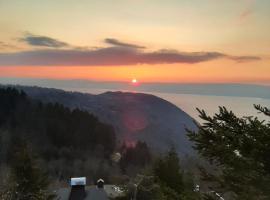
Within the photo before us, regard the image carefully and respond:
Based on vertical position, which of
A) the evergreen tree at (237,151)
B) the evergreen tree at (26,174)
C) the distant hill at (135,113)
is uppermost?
the evergreen tree at (237,151)

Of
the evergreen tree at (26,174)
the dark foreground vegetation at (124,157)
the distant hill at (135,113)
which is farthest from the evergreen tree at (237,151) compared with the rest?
the distant hill at (135,113)

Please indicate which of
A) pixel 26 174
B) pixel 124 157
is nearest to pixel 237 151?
pixel 26 174

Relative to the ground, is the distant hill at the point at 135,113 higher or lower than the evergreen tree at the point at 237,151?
lower

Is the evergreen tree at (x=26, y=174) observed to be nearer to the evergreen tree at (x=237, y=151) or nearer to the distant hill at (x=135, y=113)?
the evergreen tree at (x=237, y=151)

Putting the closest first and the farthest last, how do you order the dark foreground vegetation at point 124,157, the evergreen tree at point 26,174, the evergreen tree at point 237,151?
the evergreen tree at point 237,151
the dark foreground vegetation at point 124,157
the evergreen tree at point 26,174

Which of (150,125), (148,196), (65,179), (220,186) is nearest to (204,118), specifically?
(220,186)

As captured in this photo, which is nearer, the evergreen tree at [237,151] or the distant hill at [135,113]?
the evergreen tree at [237,151]

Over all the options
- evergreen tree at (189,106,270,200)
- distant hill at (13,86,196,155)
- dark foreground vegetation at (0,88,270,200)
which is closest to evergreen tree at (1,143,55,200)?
dark foreground vegetation at (0,88,270,200)

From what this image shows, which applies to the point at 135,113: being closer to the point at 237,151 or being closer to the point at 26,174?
the point at 26,174

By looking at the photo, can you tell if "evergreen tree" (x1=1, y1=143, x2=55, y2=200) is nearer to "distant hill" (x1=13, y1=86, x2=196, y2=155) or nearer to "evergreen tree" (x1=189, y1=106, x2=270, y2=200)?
"evergreen tree" (x1=189, y1=106, x2=270, y2=200)
